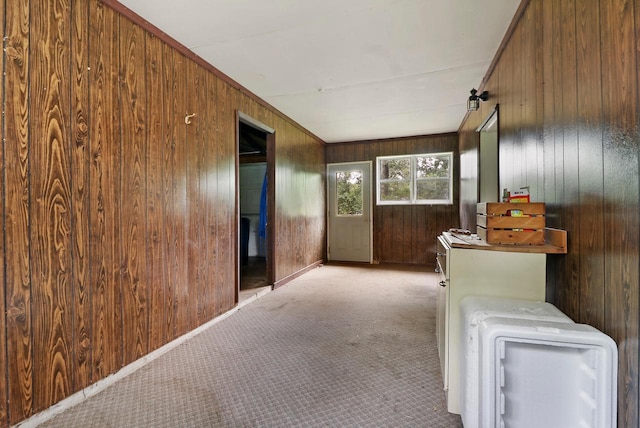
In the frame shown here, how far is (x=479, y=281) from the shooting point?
146cm

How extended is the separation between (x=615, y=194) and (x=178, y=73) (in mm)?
2767

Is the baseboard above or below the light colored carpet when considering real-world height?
above

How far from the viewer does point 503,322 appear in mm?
1048

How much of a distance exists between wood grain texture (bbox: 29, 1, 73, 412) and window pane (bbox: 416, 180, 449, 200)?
4.94 m

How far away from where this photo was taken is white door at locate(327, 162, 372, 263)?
5.59 m

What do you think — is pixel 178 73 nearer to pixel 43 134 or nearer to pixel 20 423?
pixel 43 134

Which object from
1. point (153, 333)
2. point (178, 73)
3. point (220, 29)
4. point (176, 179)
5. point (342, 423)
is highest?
point (220, 29)

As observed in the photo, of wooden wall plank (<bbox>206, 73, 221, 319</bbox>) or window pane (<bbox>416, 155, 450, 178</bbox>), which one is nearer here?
wooden wall plank (<bbox>206, 73, 221, 319</bbox>)

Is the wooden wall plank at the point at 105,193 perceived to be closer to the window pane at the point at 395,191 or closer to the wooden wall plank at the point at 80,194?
the wooden wall plank at the point at 80,194

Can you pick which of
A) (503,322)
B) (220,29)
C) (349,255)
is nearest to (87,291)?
(220,29)

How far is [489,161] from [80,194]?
3397 mm

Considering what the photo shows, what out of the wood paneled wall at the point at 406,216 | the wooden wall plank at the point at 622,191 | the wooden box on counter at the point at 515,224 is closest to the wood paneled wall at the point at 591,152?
the wooden wall plank at the point at 622,191

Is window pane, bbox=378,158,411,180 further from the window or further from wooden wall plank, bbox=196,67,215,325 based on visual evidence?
wooden wall plank, bbox=196,67,215,325

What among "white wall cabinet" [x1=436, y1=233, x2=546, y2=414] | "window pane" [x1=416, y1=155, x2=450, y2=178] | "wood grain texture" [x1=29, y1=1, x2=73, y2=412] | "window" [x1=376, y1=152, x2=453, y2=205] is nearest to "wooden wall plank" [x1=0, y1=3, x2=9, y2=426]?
"wood grain texture" [x1=29, y1=1, x2=73, y2=412]
